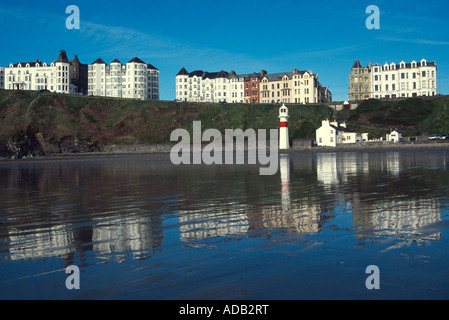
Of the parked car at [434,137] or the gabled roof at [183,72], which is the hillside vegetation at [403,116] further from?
the gabled roof at [183,72]

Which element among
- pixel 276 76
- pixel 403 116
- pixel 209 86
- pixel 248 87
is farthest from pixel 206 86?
pixel 403 116

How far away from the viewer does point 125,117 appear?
96250 mm

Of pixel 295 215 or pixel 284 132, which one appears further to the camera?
pixel 284 132

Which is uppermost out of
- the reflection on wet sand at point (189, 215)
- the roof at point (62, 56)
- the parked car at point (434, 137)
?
the roof at point (62, 56)

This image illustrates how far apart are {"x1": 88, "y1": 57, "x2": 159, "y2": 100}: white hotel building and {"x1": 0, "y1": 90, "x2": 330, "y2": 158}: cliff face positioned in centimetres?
3484

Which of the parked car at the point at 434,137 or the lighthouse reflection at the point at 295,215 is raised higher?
the parked car at the point at 434,137

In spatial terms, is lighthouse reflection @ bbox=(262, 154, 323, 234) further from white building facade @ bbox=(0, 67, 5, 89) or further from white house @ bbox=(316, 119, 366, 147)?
white building facade @ bbox=(0, 67, 5, 89)

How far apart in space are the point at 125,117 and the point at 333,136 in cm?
4760

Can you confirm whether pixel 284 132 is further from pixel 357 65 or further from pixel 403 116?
pixel 357 65

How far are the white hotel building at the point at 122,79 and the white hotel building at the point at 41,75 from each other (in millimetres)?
9184

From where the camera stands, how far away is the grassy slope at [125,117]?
86.5 m

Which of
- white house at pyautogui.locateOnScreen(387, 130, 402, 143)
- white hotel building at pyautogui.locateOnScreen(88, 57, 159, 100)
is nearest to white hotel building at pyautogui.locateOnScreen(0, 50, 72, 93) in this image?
white hotel building at pyautogui.locateOnScreen(88, 57, 159, 100)

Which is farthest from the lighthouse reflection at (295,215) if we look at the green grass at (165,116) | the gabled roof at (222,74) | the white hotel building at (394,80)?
the gabled roof at (222,74)
